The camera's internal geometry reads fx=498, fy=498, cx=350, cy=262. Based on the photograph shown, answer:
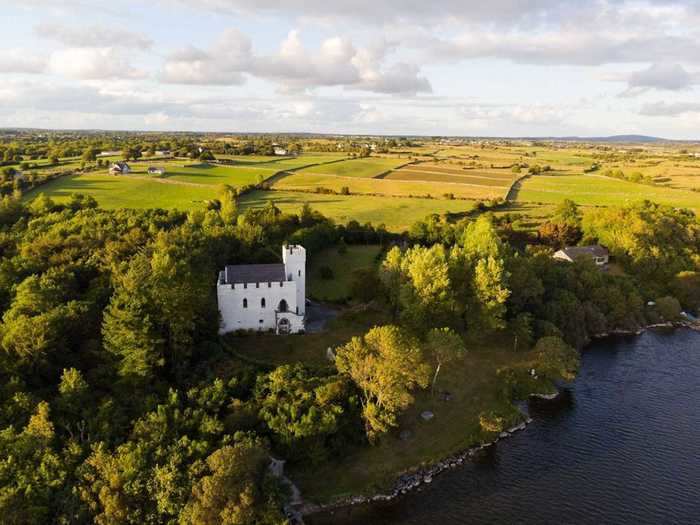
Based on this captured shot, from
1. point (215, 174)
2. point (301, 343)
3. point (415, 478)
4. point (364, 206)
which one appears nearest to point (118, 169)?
point (215, 174)

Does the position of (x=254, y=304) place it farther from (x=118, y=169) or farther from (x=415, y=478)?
(x=118, y=169)

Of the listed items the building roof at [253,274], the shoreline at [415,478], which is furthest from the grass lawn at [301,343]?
the shoreline at [415,478]

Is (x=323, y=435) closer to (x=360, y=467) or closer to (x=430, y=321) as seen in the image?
(x=360, y=467)

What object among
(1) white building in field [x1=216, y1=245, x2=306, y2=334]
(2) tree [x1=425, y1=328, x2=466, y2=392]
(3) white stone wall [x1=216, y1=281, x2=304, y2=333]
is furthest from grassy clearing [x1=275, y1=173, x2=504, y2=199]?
(2) tree [x1=425, y1=328, x2=466, y2=392]

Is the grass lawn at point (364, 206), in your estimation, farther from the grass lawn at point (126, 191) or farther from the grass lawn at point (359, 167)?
the grass lawn at point (359, 167)

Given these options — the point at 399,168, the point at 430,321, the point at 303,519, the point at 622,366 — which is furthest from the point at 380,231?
the point at 399,168

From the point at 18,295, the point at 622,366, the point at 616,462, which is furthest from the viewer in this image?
the point at 622,366

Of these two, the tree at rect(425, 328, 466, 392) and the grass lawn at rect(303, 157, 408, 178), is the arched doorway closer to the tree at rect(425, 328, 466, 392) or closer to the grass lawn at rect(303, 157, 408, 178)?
the tree at rect(425, 328, 466, 392)
